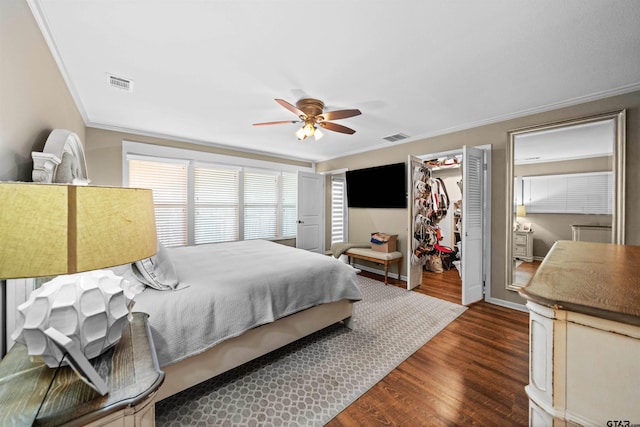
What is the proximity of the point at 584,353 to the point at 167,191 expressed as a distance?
4803 mm

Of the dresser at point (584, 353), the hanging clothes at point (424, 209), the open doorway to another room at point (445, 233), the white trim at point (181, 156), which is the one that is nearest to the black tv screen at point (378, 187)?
the hanging clothes at point (424, 209)

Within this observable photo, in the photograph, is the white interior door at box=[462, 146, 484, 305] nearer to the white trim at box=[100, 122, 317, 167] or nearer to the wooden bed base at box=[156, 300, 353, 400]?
the wooden bed base at box=[156, 300, 353, 400]

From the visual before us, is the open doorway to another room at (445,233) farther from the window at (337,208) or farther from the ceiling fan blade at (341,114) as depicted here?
the ceiling fan blade at (341,114)

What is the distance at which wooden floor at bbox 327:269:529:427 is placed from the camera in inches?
61.8

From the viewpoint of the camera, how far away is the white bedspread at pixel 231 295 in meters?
1.52

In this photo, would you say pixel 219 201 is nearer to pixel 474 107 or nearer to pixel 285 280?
pixel 285 280

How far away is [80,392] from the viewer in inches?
28.3

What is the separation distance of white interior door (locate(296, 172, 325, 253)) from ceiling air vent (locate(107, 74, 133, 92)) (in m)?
3.26

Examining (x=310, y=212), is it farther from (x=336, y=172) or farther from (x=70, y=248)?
(x=70, y=248)

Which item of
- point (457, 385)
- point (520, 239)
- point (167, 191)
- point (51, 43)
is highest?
point (51, 43)

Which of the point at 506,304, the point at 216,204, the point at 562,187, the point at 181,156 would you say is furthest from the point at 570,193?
the point at 181,156

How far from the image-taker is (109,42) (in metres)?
1.80

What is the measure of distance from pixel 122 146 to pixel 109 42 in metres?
2.39

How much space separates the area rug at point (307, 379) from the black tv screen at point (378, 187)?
7.39 feet
